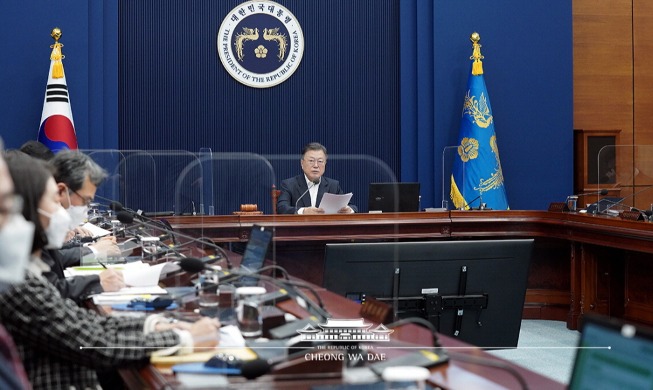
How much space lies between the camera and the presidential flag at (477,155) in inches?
287

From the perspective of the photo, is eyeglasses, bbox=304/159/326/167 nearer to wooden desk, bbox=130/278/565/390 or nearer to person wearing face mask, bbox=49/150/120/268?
person wearing face mask, bbox=49/150/120/268

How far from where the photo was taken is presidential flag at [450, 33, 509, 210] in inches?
287

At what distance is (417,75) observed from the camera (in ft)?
25.9

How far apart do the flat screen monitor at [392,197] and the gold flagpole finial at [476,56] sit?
6.71 ft

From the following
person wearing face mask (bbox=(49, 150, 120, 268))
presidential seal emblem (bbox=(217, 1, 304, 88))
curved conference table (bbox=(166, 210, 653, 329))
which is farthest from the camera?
presidential seal emblem (bbox=(217, 1, 304, 88))

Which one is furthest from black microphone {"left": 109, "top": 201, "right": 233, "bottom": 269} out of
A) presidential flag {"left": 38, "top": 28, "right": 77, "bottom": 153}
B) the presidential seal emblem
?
the presidential seal emblem

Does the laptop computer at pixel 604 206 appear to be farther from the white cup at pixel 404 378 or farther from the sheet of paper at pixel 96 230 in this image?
the white cup at pixel 404 378

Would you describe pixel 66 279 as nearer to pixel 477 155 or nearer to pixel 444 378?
pixel 444 378

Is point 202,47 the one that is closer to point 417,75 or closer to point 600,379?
point 417,75

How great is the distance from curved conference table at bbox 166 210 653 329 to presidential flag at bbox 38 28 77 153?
8.30 ft

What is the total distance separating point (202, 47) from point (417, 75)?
2028mm

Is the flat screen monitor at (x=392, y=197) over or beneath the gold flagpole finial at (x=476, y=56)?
beneath

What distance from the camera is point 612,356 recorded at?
118cm

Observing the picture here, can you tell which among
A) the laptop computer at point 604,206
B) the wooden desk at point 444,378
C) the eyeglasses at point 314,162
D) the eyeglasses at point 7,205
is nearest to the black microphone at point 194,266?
the wooden desk at point 444,378
